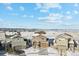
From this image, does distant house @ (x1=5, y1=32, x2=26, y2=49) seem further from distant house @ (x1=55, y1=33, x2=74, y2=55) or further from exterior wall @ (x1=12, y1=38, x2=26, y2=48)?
distant house @ (x1=55, y1=33, x2=74, y2=55)

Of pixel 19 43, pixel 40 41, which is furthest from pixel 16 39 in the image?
pixel 40 41

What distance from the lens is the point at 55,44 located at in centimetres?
114

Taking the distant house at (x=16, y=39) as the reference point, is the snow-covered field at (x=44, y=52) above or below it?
below

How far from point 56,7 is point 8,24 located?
0.35 meters

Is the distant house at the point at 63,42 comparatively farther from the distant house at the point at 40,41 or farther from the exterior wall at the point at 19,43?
the exterior wall at the point at 19,43

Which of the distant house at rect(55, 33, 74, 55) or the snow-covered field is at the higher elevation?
the distant house at rect(55, 33, 74, 55)

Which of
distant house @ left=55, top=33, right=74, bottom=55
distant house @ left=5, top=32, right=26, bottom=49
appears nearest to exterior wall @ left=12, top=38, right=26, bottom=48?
distant house @ left=5, top=32, right=26, bottom=49

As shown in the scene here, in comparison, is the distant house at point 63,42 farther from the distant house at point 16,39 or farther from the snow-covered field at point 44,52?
the distant house at point 16,39

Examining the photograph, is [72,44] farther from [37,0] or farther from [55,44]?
[37,0]

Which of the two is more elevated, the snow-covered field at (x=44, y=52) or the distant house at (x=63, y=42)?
the distant house at (x=63, y=42)

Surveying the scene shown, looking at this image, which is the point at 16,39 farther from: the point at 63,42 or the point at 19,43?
the point at 63,42

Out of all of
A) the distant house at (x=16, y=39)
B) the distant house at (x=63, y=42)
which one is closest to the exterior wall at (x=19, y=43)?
the distant house at (x=16, y=39)

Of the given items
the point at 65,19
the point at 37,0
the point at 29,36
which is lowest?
the point at 29,36

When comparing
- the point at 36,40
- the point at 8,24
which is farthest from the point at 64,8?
the point at 8,24
